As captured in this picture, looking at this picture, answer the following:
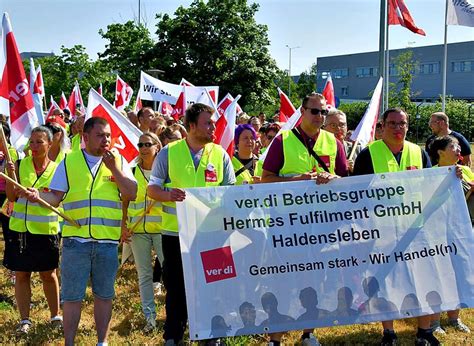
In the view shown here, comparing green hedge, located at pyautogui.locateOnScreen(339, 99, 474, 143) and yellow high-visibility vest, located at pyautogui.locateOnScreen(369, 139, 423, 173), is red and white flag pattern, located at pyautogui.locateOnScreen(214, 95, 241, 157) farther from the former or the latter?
green hedge, located at pyautogui.locateOnScreen(339, 99, 474, 143)

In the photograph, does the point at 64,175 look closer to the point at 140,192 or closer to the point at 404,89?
the point at 140,192

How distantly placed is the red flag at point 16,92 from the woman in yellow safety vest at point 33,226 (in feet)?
0.93

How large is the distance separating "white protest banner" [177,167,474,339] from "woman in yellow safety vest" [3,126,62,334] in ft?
5.27

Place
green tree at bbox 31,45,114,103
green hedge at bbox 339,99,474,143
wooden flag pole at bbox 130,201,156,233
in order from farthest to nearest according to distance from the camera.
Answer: green hedge at bbox 339,99,474,143 < green tree at bbox 31,45,114,103 < wooden flag pole at bbox 130,201,156,233

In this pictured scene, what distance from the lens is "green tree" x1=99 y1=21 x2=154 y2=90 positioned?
3672 centimetres

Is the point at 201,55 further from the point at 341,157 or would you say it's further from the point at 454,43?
the point at 454,43

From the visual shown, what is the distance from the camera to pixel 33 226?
529cm

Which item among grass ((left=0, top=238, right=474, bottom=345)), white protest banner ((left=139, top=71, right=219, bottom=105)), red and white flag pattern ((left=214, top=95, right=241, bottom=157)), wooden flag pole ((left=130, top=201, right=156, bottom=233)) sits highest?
white protest banner ((left=139, top=71, right=219, bottom=105))

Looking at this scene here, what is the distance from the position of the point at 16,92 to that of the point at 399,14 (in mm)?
10782

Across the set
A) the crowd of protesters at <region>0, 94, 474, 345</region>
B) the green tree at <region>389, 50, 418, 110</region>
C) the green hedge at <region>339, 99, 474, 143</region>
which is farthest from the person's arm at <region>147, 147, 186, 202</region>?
the green hedge at <region>339, 99, 474, 143</region>

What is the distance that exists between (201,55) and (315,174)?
33.8 m

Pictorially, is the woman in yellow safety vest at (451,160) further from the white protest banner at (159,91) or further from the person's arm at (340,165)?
the white protest banner at (159,91)

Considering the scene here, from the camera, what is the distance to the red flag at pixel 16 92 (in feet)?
17.8

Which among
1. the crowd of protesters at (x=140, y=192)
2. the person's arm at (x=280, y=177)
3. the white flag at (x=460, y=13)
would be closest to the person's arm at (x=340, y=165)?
Result: the crowd of protesters at (x=140, y=192)
